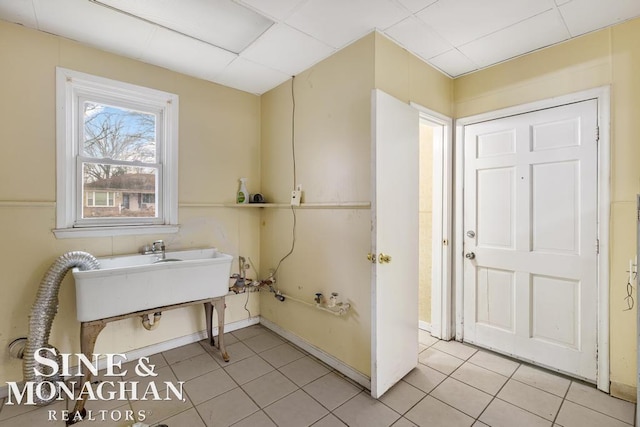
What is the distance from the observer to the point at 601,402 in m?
1.83

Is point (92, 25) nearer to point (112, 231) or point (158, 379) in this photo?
point (112, 231)

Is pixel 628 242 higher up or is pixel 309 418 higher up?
pixel 628 242

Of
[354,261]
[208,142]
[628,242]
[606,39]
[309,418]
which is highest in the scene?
[606,39]

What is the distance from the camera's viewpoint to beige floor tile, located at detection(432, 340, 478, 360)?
8.09 ft

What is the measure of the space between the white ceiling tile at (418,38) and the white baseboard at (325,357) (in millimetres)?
2411

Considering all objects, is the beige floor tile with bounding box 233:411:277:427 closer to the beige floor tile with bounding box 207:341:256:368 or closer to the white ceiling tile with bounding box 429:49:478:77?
the beige floor tile with bounding box 207:341:256:368

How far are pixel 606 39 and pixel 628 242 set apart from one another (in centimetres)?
136

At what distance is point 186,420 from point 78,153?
2.08 metres

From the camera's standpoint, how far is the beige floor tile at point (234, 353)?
2373 millimetres

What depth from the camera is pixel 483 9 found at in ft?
5.70

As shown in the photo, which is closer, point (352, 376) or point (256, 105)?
point (352, 376)

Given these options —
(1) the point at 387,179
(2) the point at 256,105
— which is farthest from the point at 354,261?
(2) the point at 256,105

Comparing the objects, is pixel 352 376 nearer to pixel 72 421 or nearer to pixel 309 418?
pixel 309 418

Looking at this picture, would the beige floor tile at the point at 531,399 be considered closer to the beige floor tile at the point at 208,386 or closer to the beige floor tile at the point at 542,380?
the beige floor tile at the point at 542,380
